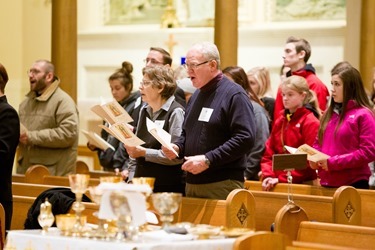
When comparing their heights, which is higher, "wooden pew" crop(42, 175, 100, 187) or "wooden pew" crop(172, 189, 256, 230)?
"wooden pew" crop(172, 189, 256, 230)

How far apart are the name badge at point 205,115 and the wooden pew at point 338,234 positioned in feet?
3.54

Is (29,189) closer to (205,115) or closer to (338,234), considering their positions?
(205,115)

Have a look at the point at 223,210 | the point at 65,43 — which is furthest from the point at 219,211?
the point at 65,43

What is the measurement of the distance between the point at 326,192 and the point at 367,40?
4179mm

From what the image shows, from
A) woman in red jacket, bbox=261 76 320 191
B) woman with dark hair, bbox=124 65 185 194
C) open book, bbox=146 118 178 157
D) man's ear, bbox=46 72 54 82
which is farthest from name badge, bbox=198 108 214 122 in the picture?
man's ear, bbox=46 72 54 82

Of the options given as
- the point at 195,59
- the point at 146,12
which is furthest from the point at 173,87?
the point at 146,12

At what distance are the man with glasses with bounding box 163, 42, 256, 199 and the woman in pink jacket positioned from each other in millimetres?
1098

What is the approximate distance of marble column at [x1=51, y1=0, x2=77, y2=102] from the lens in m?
11.2

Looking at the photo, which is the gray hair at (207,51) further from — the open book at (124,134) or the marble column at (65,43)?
the marble column at (65,43)

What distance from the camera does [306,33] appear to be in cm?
1341

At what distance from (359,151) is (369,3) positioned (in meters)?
4.52

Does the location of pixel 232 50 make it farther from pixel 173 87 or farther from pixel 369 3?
pixel 173 87

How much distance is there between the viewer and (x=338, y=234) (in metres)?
5.77

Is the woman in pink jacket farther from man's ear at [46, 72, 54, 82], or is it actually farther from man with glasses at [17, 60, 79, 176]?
man's ear at [46, 72, 54, 82]
